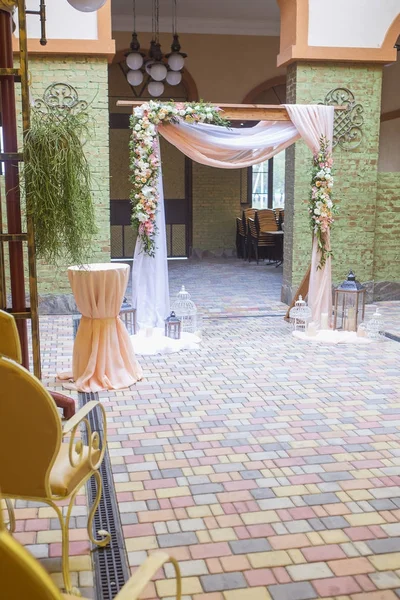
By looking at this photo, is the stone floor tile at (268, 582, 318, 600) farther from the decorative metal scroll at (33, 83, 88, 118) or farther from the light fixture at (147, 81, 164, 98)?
the light fixture at (147, 81, 164, 98)

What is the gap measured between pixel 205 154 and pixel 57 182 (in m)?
4.04

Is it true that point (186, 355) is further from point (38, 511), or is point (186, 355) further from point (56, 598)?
point (56, 598)

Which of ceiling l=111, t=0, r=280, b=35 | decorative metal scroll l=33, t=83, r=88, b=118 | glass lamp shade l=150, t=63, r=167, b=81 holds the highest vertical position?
ceiling l=111, t=0, r=280, b=35

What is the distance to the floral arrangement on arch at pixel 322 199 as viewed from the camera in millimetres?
7520

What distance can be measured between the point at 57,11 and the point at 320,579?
7.11 meters

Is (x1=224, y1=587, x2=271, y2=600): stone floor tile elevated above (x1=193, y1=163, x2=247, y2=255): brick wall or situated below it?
below

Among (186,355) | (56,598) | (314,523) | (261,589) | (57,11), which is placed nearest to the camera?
(56,598)

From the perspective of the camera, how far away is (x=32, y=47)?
761 centimetres

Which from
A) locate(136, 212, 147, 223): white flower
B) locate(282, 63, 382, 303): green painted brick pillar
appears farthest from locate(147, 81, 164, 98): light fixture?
locate(136, 212, 147, 223): white flower

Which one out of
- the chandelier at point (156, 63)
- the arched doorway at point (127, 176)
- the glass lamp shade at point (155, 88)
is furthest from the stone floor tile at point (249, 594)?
the arched doorway at point (127, 176)

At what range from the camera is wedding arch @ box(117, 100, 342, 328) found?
22.8 feet

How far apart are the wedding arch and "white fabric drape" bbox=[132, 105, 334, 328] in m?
0.01

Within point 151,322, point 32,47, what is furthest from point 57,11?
point 151,322

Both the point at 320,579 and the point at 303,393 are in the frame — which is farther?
the point at 303,393
